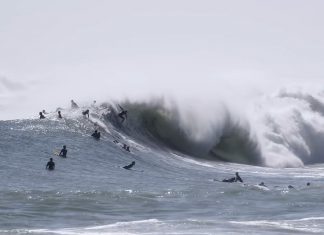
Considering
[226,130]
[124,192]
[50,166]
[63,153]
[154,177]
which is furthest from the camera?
[226,130]

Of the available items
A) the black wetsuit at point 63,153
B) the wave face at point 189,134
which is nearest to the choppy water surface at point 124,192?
the black wetsuit at point 63,153

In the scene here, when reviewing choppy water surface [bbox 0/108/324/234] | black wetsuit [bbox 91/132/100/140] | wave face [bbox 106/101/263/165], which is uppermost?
wave face [bbox 106/101/263/165]

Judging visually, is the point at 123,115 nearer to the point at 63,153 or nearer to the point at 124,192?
the point at 63,153

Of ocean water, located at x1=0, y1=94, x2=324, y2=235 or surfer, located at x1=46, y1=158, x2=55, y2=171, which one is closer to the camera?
ocean water, located at x1=0, y1=94, x2=324, y2=235

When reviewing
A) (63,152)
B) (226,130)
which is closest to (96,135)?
(63,152)

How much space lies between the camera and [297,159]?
65.4m

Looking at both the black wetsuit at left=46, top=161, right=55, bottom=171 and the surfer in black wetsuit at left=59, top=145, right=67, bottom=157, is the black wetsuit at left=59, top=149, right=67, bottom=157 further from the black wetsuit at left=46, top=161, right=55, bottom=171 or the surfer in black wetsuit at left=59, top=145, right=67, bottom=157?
the black wetsuit at left=46, top=161, right=55, bottom=171

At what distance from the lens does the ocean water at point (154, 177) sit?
2319cm

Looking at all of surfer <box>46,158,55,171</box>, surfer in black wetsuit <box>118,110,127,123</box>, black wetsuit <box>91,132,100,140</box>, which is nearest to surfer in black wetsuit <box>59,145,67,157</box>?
surfer <box>46,158,55,171</box>

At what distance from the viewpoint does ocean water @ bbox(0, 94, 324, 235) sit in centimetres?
2319

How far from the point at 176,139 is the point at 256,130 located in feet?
34.0

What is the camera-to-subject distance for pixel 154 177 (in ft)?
130

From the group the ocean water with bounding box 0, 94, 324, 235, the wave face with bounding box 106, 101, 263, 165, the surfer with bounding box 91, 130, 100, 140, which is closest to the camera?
the ocean water with bounding box 0, 94, 324, 235

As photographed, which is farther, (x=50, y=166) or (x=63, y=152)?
(x=63, y=152)
